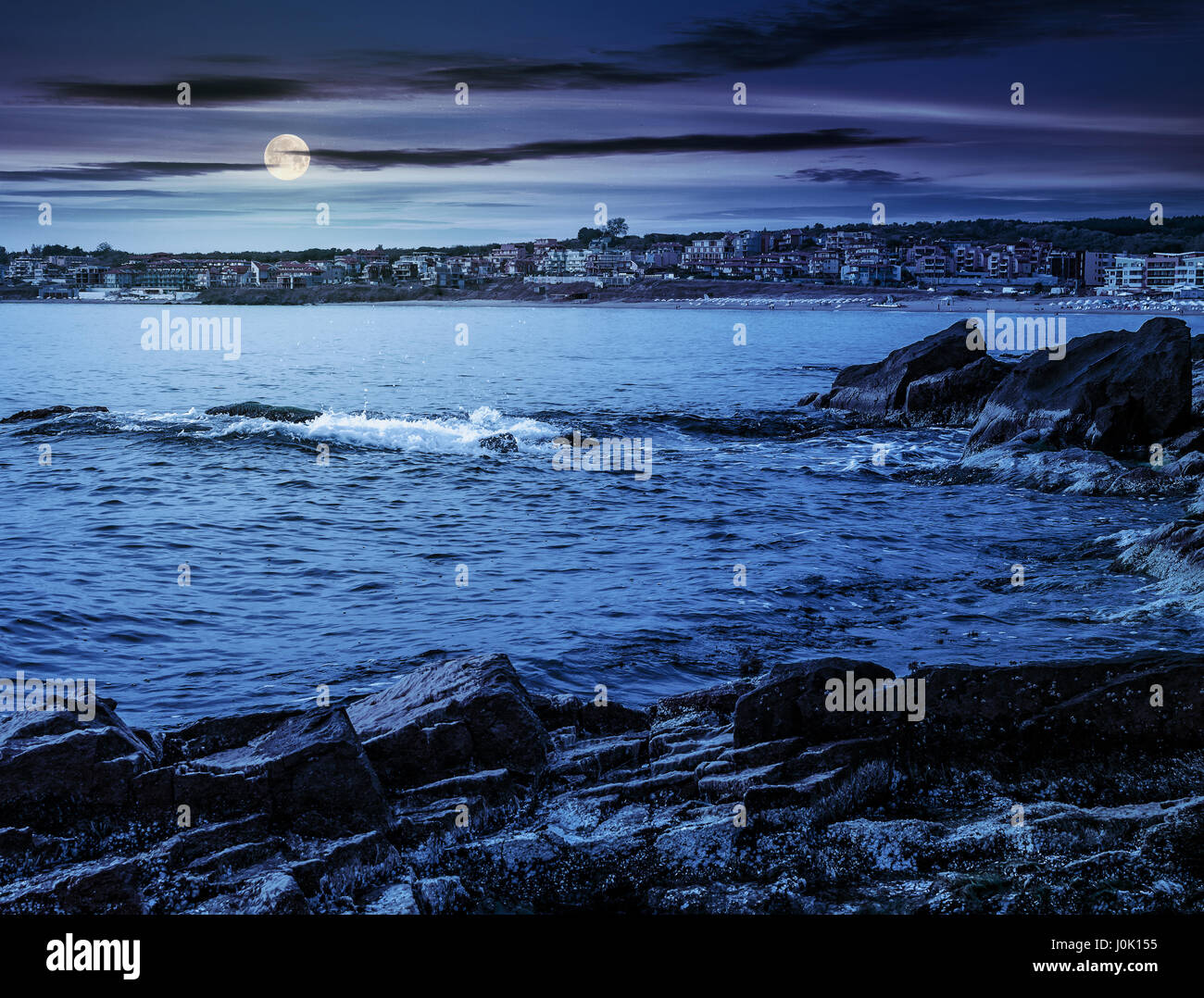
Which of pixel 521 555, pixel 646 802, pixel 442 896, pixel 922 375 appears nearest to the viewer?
pixel 442 896

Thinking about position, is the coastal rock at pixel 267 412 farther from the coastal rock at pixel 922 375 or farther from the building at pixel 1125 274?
the building at pixel 1125 274

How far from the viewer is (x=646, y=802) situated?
866cm

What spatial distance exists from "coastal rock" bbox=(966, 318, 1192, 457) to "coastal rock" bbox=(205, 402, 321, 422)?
914 inches

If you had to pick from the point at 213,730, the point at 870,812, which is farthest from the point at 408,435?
the point at 870,812

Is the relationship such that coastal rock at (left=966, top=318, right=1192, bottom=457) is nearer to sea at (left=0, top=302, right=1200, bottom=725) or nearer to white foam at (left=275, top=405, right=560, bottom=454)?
sea at (left=0, top=302, right=1200, bottom=725)

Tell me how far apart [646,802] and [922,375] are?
32.7 m

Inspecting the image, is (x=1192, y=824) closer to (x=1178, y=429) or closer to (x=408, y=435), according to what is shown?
(x=1178, y=429)

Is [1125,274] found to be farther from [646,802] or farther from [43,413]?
[646,802]

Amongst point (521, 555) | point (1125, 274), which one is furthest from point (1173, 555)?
point (1125, 274)

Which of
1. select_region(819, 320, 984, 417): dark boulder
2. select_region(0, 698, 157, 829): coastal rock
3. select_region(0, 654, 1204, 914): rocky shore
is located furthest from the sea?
select_region(0, 698, 157, 829): coastal rock

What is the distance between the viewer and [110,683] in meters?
13.0

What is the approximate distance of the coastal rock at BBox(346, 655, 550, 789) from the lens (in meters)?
8.99

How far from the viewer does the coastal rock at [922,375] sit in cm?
3725
